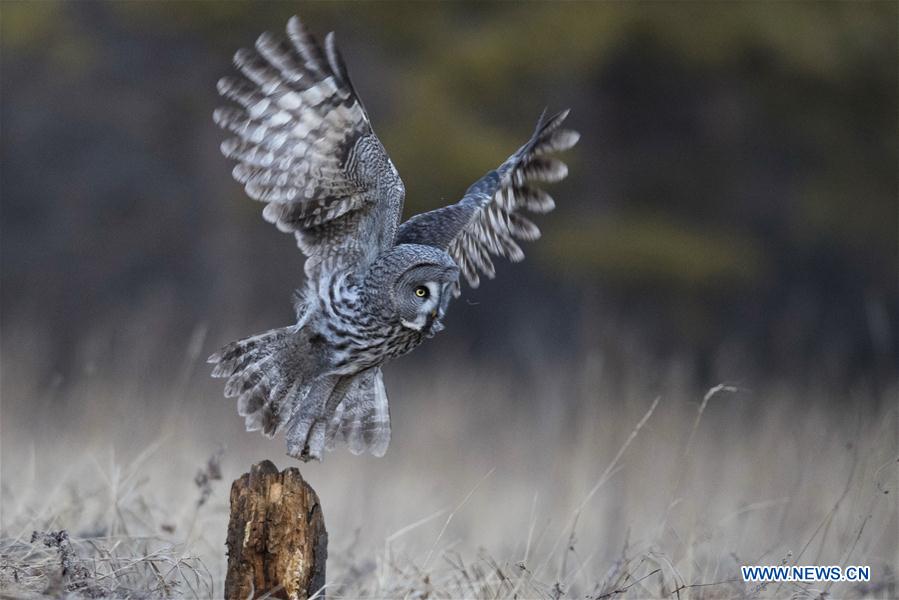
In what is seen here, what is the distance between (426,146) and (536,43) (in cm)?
171

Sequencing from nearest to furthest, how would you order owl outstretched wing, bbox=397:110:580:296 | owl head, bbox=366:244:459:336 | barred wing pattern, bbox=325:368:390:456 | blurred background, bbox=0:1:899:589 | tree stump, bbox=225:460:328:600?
tree stump, bbox=225:460:328:600
owl head, bbox=366:244:459:336
barred wing pattern, bbox=325:368:390:456
owl outstretched wing, bbox=397:110:580:296
blurred background, bbox=0:1:899:589

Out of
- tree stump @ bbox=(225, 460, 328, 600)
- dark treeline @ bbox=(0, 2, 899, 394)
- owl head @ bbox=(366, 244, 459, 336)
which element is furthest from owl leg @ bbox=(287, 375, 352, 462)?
dark treeline @ bbox=(0, 2, 899, 394)

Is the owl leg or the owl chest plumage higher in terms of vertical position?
the owl chest plumage

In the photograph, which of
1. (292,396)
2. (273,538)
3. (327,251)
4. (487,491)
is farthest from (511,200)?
(487,491)

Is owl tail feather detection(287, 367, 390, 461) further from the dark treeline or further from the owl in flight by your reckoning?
the dark treeline

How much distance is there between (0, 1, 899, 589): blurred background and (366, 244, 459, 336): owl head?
714 cm

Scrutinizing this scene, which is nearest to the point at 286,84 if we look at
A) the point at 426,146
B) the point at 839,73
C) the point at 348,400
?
the point at 348,400

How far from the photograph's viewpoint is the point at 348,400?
4641 millimetres

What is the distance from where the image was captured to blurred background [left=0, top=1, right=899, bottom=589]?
1334cm

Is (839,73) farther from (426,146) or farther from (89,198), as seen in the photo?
(89,198)

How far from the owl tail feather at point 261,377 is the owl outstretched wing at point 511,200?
871mm

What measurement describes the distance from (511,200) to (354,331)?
3.64 feet

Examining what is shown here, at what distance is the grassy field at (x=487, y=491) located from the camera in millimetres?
4031

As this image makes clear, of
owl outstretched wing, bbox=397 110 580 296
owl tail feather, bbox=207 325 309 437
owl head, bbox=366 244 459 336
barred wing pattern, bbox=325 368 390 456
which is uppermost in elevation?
owl outstretched wing, bbox=397 110 580 296
